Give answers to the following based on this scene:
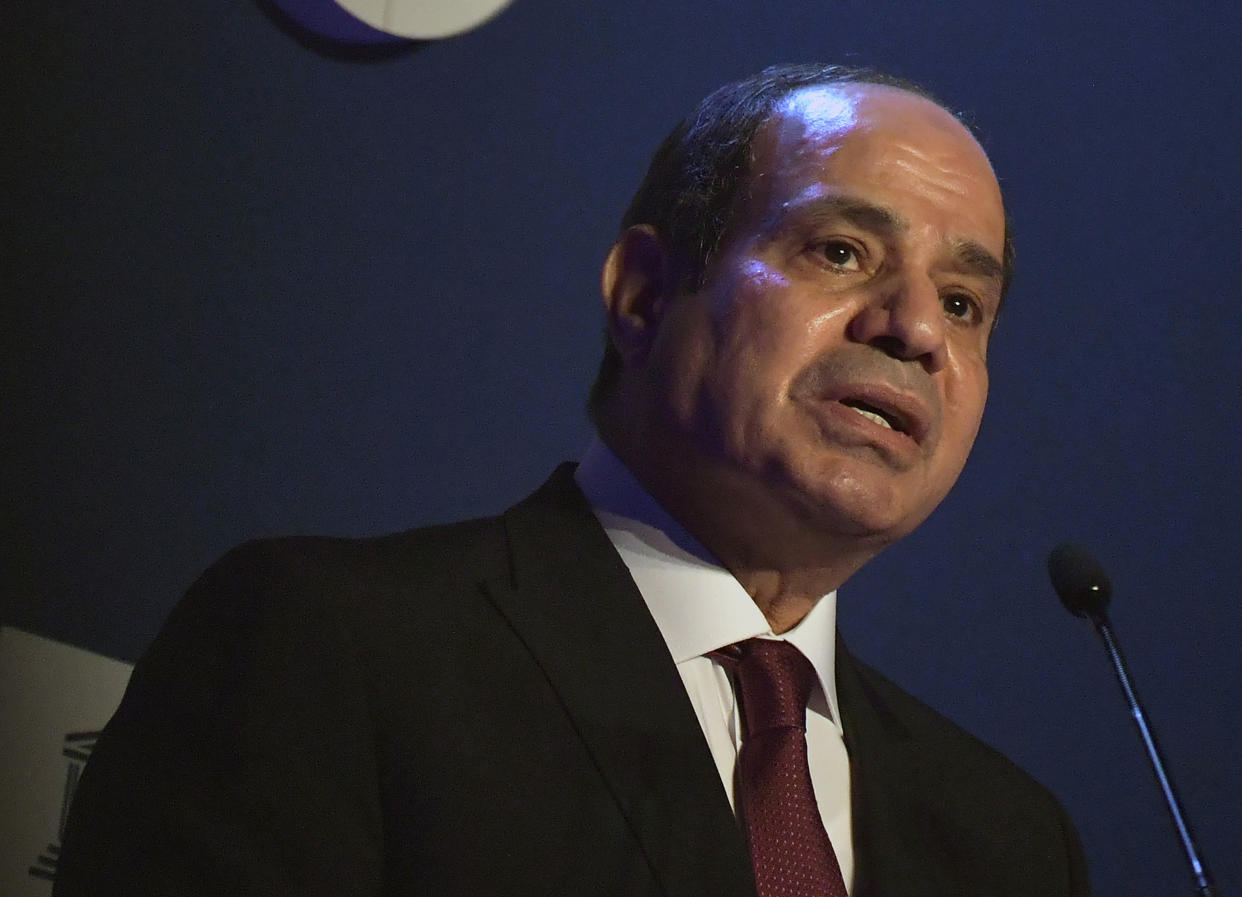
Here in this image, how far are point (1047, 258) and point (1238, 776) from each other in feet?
2.44

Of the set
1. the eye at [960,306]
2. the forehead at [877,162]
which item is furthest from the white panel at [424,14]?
the eye at [960,306]

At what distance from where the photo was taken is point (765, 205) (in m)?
1.38

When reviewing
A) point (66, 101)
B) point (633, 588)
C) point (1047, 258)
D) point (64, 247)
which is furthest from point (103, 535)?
point (1047, 258)

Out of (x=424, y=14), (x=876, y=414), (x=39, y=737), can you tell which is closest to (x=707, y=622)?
(x=876, y=414)

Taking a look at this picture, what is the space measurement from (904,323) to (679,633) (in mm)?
343

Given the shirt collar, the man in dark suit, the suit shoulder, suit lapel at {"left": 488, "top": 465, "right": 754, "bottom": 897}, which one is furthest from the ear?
the suit shoulder

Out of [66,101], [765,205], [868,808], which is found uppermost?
[66,101]

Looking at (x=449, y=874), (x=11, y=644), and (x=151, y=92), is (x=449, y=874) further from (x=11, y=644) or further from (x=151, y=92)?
(x=151, y=92)

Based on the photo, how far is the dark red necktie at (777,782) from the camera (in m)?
1.13

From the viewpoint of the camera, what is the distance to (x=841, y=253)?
1.32 meters

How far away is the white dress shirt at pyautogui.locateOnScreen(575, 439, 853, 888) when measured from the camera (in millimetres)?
1229

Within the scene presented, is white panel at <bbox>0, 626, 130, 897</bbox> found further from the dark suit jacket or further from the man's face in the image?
the man's face

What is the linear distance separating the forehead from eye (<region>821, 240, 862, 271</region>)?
49mm

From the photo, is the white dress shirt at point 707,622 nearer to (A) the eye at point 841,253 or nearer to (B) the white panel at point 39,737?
(A) the eye at point 841,253
